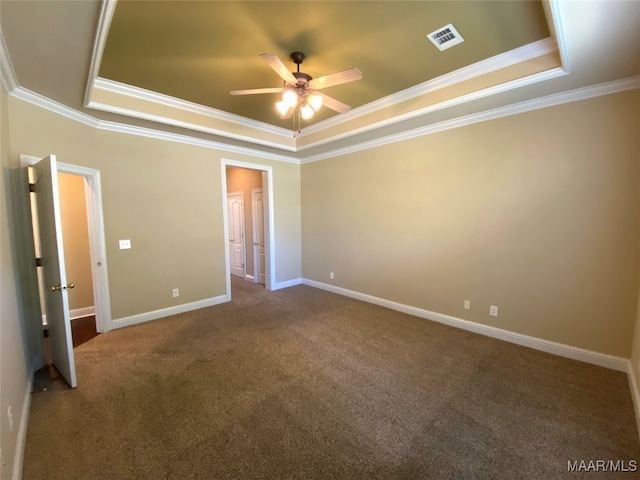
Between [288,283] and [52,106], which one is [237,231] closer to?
[288,283]

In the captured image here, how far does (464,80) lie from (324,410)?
351 cm

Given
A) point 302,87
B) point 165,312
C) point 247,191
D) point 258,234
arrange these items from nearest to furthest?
point 302,87 → point 165,312 → point 258,234 → point 247,191

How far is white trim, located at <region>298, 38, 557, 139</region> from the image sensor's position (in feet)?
7.97

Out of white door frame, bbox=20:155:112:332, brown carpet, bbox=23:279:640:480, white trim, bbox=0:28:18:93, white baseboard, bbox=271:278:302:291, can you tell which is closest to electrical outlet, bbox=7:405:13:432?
brown carpet, bbox=23:279:640:480

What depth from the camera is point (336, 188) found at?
5.16m

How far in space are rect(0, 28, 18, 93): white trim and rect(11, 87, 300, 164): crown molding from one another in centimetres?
12

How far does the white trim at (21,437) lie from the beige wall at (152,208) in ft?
5.10

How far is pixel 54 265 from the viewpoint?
→ 2385 mm

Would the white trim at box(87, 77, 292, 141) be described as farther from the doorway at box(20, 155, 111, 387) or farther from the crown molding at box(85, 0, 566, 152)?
the doorway at box(20, 155, 111, 387)

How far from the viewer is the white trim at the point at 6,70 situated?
1849 millimetres

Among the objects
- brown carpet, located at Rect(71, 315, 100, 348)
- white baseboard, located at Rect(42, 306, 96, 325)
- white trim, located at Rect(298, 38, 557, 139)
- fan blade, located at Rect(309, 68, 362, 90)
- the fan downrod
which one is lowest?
brown carpet, located at Rect(71, 315, 100, 348)

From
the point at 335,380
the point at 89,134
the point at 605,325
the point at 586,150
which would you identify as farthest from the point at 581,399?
the point at 89,134

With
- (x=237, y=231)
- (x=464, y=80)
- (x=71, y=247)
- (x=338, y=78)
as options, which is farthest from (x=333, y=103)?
(x=237, y=231)

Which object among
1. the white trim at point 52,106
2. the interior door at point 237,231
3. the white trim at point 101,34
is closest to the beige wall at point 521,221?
the interior door at point 237,231
